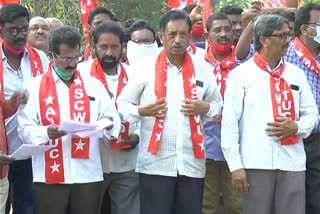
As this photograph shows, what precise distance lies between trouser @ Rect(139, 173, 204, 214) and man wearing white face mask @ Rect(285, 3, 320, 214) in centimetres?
129

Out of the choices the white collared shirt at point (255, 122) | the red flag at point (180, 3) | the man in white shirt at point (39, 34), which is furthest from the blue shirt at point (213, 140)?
the red flag at point (180, 3)

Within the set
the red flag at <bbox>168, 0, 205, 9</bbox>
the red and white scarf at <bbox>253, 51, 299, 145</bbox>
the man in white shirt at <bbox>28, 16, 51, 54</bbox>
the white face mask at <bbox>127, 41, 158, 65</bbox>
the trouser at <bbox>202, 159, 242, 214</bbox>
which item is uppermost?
the red flag at <bbox>168, 0, 205, 9</bbox>

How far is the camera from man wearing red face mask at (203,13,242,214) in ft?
19.5

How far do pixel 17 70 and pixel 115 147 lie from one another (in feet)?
3.75

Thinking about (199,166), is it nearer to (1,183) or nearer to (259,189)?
(259,189)

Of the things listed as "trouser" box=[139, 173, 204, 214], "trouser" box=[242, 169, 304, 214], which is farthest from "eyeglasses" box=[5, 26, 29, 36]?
"trouser" box=[242, 169, 304, 214]

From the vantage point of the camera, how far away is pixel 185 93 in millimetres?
4855

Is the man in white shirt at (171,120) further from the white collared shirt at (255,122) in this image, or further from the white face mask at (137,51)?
the white face mask at (137,51)

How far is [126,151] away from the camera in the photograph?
17.4ft

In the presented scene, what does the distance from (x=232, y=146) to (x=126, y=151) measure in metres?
1.04

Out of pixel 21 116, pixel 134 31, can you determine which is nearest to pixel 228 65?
pixel 134 31

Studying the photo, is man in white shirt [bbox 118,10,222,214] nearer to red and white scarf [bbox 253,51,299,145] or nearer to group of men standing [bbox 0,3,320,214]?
group of men standing [bbox 0,3,320,214]

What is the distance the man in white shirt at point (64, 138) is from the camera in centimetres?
470

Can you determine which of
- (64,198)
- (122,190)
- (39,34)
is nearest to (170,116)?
(122,190)
